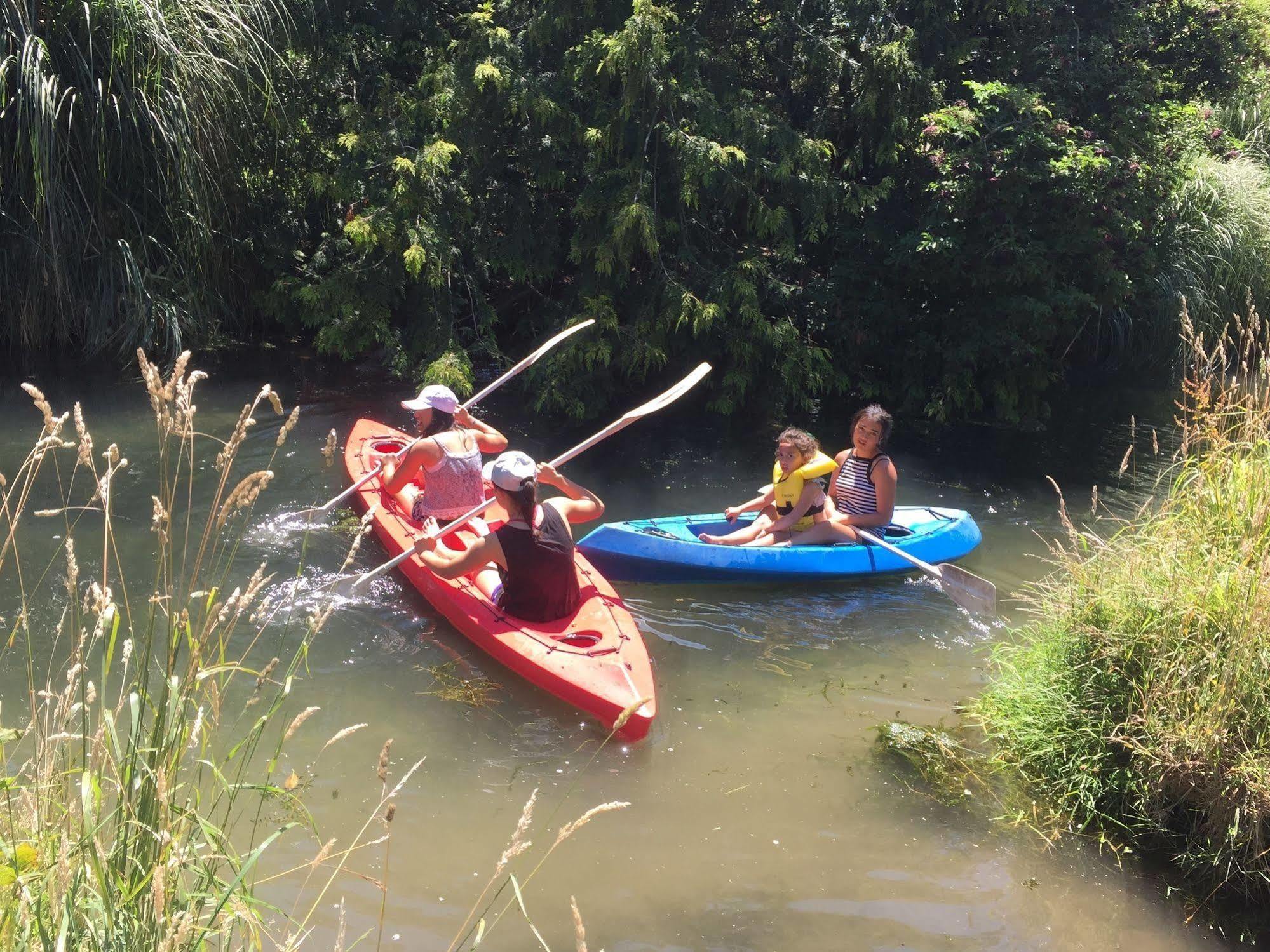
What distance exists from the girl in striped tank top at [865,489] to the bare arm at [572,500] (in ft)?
5.11

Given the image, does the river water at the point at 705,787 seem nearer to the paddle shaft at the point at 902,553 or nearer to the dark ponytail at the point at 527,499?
the paddle shaft at the point at 902,553

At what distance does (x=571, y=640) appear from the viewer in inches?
187

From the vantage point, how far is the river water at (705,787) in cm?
334

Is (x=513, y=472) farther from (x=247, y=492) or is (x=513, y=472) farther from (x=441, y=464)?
(x=247, y=492)

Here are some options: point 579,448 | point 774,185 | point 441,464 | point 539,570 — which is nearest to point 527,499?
point 539,570

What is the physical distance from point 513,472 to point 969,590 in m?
2.62

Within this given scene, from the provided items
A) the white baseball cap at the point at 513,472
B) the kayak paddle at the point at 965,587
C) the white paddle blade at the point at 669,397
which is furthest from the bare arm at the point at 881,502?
the white baseball cap at the point at 513,472

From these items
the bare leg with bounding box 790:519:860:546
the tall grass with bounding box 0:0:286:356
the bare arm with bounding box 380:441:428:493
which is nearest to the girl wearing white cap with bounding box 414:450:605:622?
the bare arm with bounding box 380:441:428:493

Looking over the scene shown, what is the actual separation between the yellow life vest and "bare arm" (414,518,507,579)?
6.83 feet

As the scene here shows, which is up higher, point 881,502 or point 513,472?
point 513,472

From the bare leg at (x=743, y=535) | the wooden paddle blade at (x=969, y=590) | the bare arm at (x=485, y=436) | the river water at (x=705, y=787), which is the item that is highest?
the bare arm at (x=485, y=436)

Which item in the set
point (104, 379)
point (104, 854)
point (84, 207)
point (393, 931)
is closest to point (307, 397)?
point (104, 379)

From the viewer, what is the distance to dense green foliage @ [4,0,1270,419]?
823cm

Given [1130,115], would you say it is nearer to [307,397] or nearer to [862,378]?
[862,378]
